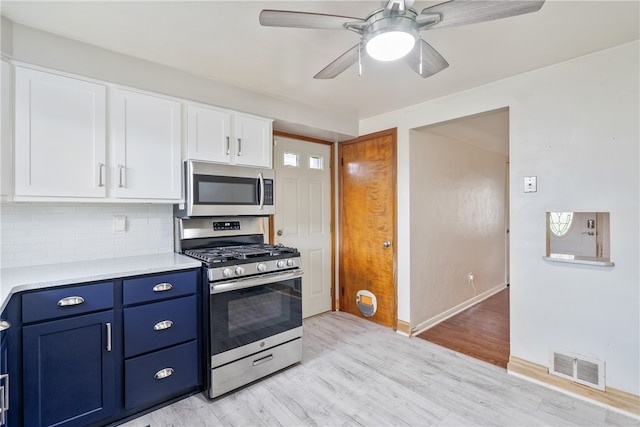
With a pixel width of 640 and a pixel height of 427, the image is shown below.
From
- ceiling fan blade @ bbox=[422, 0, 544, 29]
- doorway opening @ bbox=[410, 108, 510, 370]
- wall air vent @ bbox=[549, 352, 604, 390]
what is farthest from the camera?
doorway opening @ bbox=[410, 108, 510, 370]

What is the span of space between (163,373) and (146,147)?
151 cm

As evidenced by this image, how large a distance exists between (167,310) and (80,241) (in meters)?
0.83

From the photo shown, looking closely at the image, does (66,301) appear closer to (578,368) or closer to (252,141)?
(252,141)

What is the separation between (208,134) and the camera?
8.04ft

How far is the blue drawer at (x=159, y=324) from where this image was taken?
190cm

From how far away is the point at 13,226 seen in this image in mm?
1979

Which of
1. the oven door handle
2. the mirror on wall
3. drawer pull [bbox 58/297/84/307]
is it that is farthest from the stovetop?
the mirror on wall

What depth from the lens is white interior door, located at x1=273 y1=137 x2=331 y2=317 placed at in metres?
3.40

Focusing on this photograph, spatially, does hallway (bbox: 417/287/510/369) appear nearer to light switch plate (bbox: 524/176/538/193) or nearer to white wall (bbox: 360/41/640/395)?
white wall (bbox: 360/41/640/395)

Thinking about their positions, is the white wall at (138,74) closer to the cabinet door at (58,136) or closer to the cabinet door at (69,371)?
the cabinet door at (58,136)

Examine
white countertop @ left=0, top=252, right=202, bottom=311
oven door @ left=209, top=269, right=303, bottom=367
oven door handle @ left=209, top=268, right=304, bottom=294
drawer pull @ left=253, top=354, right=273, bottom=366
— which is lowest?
drawer pull @ left=253, top=354, right=273, bottom=366

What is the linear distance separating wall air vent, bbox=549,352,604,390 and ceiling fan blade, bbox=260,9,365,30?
2.56 metres

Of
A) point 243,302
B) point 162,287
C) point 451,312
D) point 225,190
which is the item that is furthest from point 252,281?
point 451,312

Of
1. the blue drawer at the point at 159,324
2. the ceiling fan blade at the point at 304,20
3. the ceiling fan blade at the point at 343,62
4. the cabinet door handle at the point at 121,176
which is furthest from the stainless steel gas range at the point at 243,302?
the ceiling fan blade at the point at 304,20
